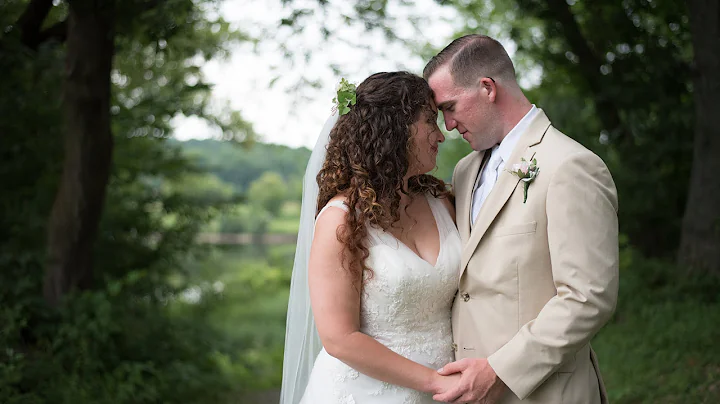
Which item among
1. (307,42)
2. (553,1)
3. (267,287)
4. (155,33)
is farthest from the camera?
(267,287)

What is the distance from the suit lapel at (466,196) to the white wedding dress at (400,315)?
91 mm

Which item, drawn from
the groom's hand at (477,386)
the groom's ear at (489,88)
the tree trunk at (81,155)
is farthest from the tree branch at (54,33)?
the groom's hand at (477,386)

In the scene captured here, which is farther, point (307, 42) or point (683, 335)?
point (307, 42)

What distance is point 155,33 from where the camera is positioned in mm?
5332

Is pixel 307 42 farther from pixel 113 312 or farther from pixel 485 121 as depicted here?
pixel 485 121

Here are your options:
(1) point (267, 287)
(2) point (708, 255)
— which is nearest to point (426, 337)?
(2) point (708, 255)

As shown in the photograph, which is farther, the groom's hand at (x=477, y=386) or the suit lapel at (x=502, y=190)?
the suit lapel at (x=502, y=190)

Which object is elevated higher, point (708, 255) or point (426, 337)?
point (426, 337)

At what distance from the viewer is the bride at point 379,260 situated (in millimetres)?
2734

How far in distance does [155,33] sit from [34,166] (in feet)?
7.54

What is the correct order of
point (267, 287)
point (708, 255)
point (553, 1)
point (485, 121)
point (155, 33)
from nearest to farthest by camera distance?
point (485, 121), point (155, 33), point (708, 255), point (553, 1), point (267, 287)

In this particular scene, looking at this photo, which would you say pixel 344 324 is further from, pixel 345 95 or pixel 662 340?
pixel 662 340

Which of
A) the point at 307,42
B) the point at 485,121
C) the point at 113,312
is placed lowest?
the point at 113,312

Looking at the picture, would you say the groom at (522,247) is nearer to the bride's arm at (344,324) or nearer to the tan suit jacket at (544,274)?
the tan suit jacket at (544,274)
